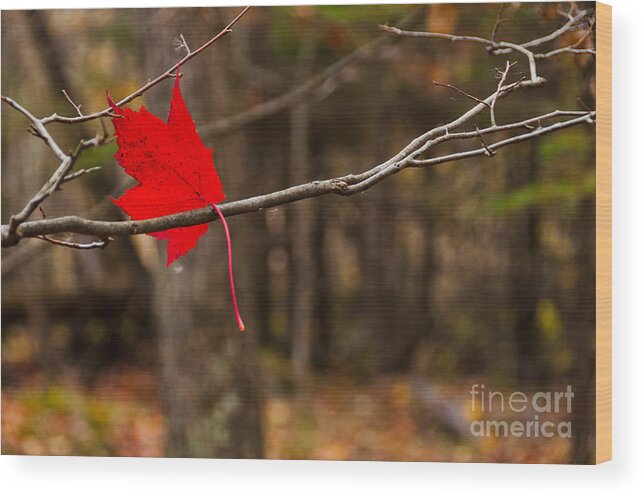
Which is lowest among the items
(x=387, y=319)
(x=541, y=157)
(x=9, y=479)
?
(x=9, y=479)

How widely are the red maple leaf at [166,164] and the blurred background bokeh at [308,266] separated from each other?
6 cm

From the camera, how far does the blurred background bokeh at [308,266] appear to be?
8.87ft

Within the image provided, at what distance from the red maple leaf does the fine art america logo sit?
0.70 metres

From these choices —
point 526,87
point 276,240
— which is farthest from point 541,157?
point 276,240

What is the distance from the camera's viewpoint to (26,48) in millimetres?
2840

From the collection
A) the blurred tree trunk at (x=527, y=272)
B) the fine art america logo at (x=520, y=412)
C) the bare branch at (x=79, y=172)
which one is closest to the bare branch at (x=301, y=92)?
the bare branch at (x=79, y=172)

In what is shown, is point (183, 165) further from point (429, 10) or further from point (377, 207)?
point (429, 10)

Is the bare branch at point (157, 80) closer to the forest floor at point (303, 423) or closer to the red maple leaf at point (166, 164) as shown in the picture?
the red maple leaf at point (166, 164)

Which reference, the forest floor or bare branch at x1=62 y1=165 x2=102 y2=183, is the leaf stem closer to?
the forest floor

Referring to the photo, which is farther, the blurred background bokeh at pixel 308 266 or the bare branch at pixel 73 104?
the bare branch at pixel 73 104

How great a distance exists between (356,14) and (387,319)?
2.54 feet

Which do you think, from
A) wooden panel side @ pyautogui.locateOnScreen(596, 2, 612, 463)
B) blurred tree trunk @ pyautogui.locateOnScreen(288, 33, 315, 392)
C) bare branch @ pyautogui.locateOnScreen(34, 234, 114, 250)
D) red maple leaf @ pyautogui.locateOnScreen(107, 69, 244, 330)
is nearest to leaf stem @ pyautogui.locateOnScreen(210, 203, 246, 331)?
red maple leaf @ pyautogui.locateOnScreen(107, 69, 244, 330)

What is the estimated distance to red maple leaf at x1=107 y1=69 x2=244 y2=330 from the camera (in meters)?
2.67

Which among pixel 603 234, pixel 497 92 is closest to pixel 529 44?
pixel 497 92
